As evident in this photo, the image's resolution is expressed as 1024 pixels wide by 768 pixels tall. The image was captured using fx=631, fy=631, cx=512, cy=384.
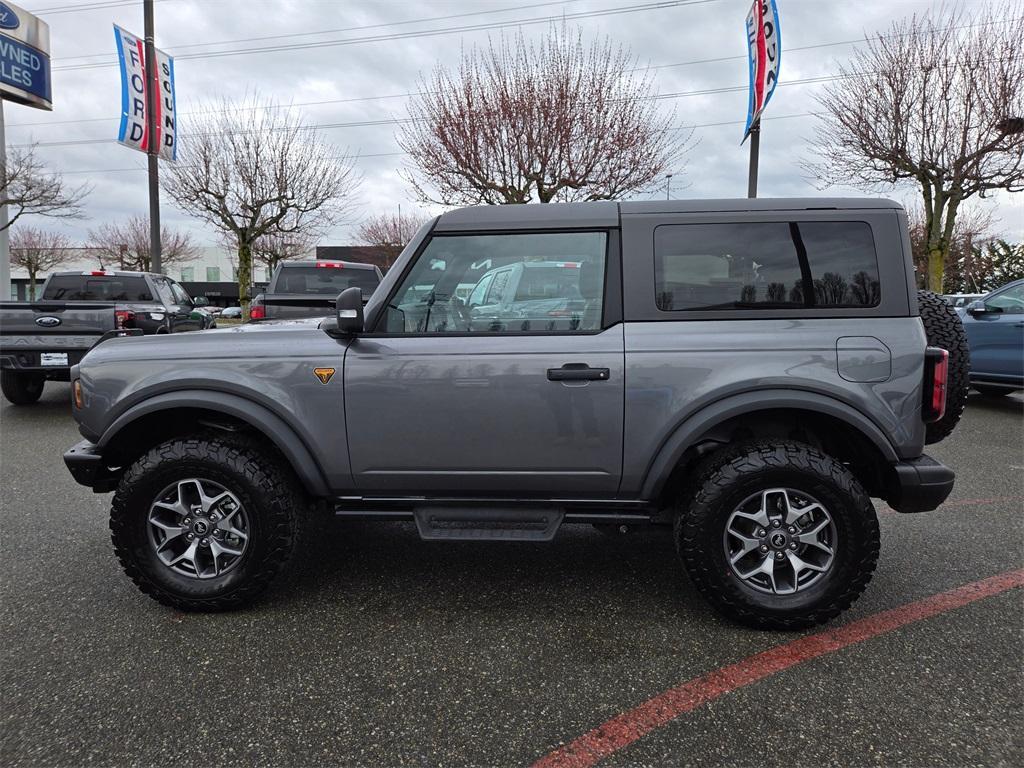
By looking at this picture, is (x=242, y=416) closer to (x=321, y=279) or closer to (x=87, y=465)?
(x=87, y=465)

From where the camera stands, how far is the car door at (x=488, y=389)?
107 inches

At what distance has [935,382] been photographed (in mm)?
2619

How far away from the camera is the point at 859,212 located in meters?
2.73

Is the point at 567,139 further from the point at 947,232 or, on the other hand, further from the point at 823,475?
the point at 823,475

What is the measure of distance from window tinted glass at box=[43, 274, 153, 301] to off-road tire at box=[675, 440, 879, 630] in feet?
29.0

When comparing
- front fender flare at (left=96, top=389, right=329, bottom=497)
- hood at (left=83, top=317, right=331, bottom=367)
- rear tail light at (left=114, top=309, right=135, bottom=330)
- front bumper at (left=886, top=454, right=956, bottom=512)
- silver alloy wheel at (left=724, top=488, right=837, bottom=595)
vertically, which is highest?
rear tail light at (left=114, top=309, right=135, bottom=330)

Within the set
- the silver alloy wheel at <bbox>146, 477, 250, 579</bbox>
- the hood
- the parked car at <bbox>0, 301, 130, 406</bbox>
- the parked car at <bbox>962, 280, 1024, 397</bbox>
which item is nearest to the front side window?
the hood

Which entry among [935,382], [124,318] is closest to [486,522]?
[935,382]

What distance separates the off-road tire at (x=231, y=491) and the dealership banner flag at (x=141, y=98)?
1334cm

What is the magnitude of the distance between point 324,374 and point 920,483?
258 centimetres

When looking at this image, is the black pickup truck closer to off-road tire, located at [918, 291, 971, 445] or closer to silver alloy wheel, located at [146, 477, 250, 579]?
silver alloy wheel, located at [146, 477, 250, 579]

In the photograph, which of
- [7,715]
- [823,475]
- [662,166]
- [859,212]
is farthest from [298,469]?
[662,166]

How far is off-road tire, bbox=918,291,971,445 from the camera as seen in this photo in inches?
119

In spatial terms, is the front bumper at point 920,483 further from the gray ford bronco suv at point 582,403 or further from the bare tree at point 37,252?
the bare tree at point 37,252
